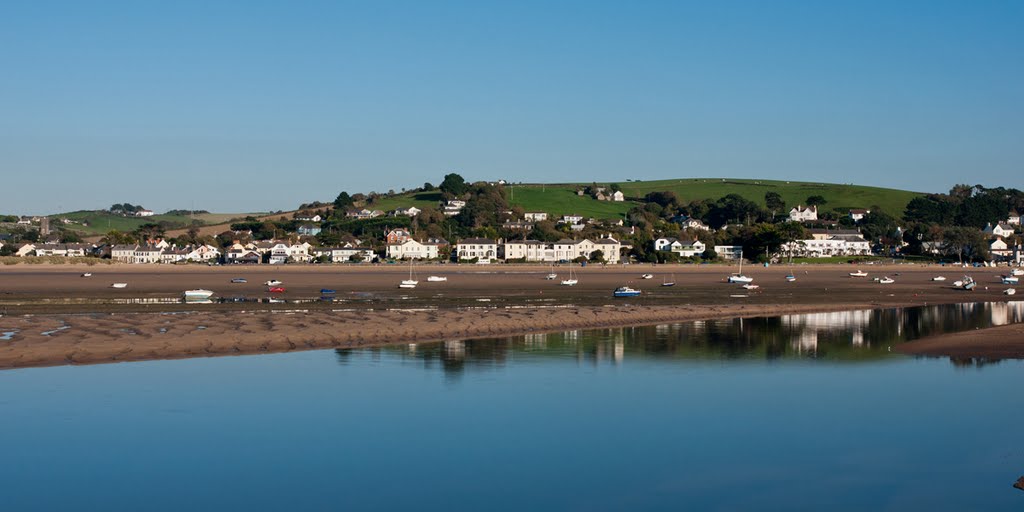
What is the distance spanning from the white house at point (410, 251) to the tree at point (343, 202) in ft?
153

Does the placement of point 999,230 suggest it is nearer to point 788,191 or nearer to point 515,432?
point 788,191

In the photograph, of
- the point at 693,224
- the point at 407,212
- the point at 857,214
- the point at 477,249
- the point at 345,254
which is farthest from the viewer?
the point at 407,212

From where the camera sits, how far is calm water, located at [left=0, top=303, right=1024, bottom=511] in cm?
1452

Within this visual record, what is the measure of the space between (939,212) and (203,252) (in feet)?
339

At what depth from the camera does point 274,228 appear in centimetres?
13800

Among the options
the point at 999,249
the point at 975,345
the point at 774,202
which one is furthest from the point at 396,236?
the point at 975,345

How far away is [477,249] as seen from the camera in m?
113

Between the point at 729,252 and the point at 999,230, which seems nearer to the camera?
the point at 729,252

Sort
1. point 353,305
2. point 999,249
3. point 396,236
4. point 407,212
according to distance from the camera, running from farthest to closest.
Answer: point 407,212 < point 396,236 < point 999,249 < point 353,305

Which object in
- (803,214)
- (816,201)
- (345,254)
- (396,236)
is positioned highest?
(816,201)

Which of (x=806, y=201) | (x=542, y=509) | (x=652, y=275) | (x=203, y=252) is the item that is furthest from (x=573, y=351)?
(x=806, y=201)

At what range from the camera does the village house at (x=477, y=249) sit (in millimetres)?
112000

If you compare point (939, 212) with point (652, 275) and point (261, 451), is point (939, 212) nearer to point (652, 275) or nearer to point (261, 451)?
point (652, 275)

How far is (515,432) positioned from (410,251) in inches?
3759
